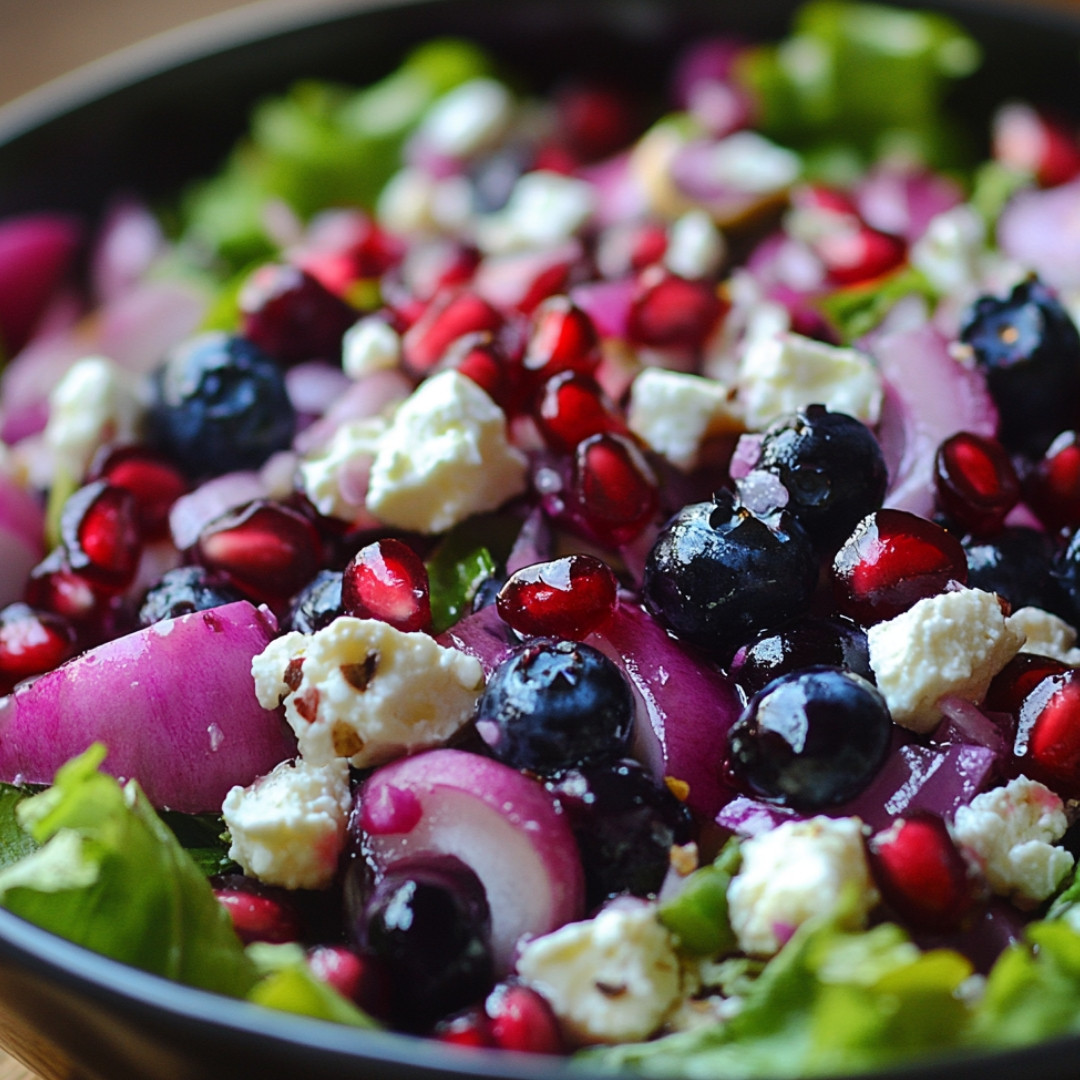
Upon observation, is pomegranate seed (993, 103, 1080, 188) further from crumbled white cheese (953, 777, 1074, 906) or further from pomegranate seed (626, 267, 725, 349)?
crumbled white cheese (953, 777, 1074, 906)

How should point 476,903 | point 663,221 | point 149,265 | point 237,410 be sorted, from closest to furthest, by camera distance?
point 476,903, point 237,410, point 663,221, point 149,265

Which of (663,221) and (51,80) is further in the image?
(51,80)

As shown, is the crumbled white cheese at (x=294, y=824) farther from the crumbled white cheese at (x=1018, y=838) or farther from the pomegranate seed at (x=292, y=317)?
the pomegranate seed at (x=292, y=317)

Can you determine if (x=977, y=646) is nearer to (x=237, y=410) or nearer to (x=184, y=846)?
(x=184, y=846)

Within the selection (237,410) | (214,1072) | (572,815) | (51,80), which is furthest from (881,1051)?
(51,80)

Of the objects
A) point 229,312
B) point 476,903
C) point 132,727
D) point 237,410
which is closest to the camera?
point 476,903

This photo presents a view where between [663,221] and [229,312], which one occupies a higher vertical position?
[229,312]
